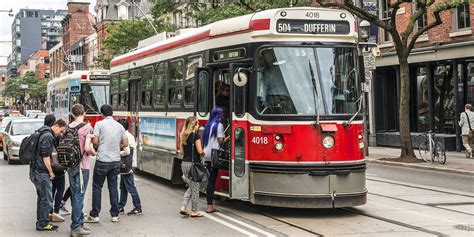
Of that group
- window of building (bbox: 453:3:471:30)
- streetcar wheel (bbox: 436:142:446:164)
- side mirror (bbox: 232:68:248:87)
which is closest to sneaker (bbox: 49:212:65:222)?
side mirror (bbox: 232:68:248:87)

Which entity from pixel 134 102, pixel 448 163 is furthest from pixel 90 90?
pixel 448 163

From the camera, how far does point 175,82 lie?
476 inches

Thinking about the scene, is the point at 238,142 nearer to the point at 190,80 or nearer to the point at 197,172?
the point at 197,172

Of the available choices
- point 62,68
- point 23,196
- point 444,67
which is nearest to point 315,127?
point 23,196

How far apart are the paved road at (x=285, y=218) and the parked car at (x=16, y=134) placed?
6.45m

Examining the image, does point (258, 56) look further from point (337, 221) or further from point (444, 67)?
point (444, 67)

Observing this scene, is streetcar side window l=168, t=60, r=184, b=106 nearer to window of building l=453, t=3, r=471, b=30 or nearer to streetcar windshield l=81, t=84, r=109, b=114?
streetcar windshield l=81, t=84, r=109, b=114

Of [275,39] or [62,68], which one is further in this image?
[62,68]

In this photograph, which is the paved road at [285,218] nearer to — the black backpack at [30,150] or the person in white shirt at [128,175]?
the person in white shirt at [128,175]

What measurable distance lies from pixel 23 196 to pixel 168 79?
3.97 meters

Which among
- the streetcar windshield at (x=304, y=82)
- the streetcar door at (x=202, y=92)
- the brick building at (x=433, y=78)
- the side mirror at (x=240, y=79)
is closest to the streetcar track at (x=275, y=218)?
the streetcar windshield at (x=304, y=82)

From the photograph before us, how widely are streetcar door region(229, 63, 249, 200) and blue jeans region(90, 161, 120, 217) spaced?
1886 millimetres

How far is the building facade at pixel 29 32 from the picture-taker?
180625mm

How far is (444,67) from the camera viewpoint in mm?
22906
